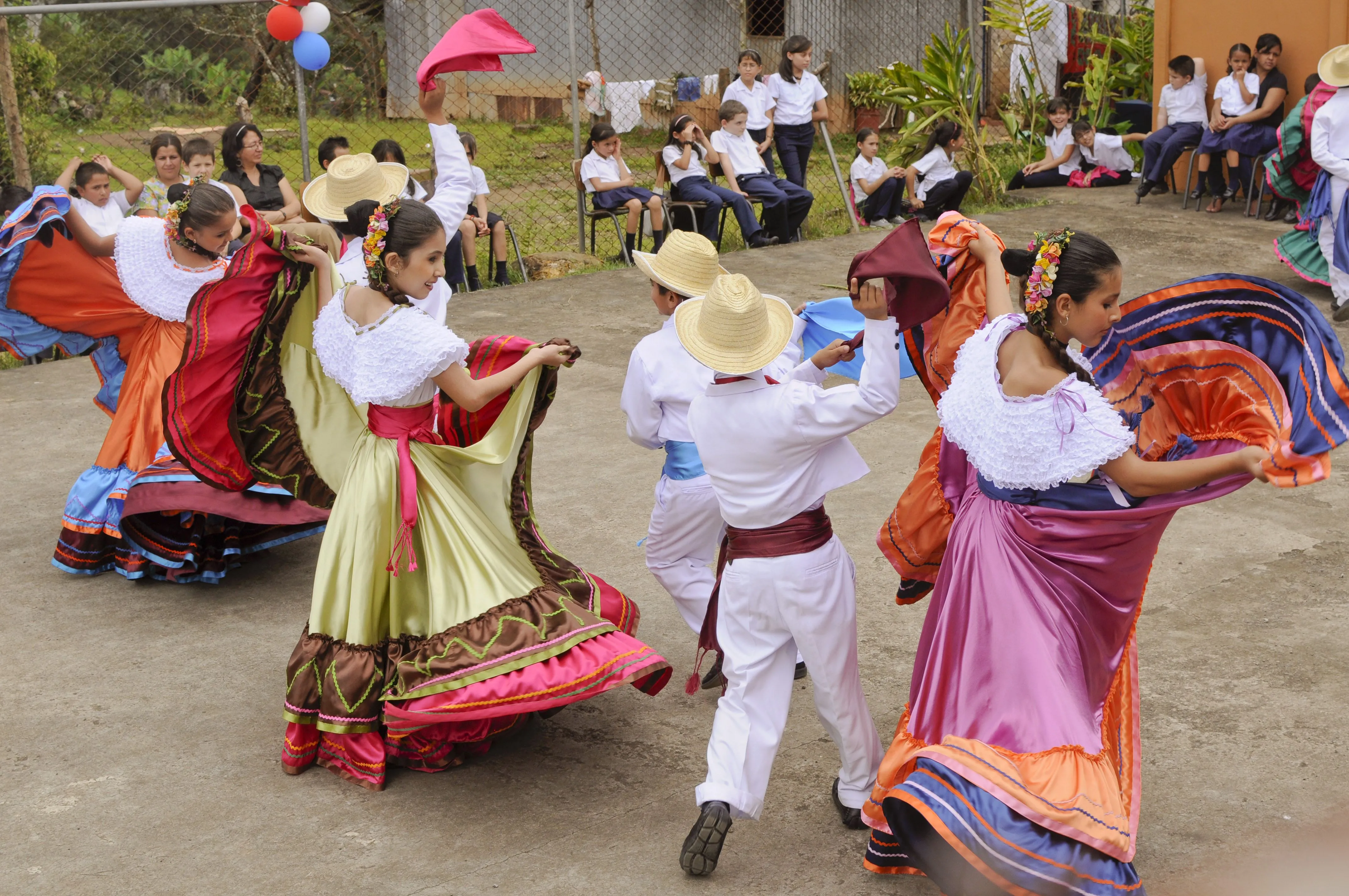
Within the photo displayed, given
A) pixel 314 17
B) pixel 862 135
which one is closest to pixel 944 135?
pixel 862 135

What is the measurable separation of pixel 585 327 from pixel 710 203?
226 centimetres

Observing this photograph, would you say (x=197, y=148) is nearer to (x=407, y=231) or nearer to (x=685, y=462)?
(x=407, y=231)

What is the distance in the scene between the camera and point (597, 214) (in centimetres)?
1020

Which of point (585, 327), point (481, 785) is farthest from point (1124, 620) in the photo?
point (585, 327)

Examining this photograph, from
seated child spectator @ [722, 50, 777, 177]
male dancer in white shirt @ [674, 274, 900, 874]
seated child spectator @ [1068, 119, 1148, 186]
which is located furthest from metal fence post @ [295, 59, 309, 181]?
seated child spectator @ [1068, 119, 1148, 186]

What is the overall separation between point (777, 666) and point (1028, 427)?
92 centimetres

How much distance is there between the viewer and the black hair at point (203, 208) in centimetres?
500

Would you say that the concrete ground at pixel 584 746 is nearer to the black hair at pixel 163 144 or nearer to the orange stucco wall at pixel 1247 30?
the black hair at pixel 163 144

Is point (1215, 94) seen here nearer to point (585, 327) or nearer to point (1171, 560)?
point (585, 327)

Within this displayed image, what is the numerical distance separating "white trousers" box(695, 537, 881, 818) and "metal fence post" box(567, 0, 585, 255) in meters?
7.04

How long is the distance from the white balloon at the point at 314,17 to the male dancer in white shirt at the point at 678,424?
490 cm

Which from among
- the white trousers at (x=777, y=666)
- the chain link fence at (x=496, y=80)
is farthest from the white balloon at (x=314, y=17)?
the white trousers at (x=777, y=666)

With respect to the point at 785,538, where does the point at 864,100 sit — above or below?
above

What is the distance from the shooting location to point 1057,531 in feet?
9.54
